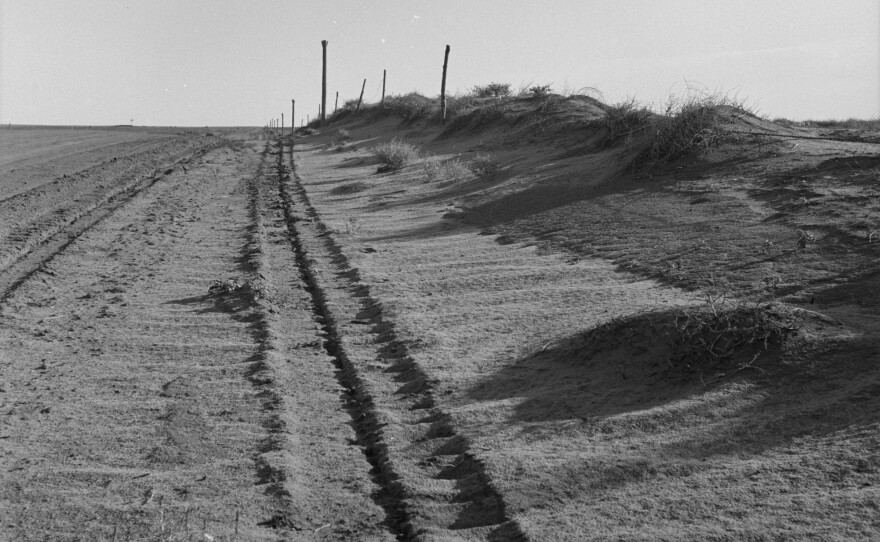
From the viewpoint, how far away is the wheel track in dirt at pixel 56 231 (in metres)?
7.96

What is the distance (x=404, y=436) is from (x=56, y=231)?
781cm

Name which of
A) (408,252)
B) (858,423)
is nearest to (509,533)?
(858,423)

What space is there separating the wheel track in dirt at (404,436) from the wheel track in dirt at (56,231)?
2959mm

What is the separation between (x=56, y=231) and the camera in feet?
34.4

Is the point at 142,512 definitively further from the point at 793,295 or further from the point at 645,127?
the point at 645,127

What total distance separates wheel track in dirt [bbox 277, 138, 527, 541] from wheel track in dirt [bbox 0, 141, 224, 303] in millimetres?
2959

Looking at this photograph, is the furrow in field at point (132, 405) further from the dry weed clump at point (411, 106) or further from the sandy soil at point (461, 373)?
the dry weed clump at point (411, 106)

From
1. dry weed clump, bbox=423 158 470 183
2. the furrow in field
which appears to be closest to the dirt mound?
the furrow in field

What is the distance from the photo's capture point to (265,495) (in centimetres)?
370

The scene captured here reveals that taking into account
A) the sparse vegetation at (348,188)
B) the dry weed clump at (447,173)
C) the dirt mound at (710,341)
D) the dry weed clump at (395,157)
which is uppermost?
the dry weed clump at (395,157)

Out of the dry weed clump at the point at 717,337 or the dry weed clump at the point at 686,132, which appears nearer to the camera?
the dry weed clump at the point at 717,337

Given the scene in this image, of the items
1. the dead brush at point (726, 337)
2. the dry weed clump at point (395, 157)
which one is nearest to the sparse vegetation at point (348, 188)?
the dry weed clump at point (395, 157)

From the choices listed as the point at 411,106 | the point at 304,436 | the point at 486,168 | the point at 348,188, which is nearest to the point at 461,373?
the point at 304,436

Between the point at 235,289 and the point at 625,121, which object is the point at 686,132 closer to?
the point at 625,121
